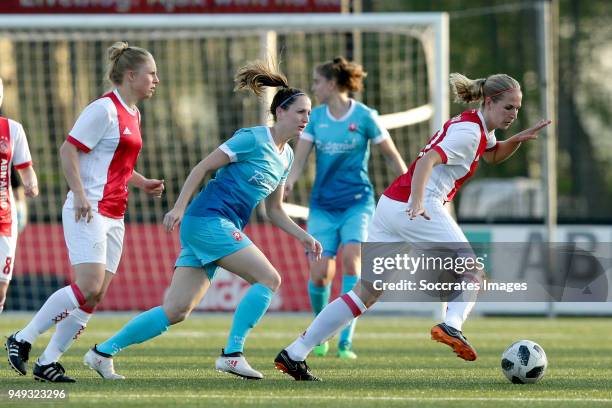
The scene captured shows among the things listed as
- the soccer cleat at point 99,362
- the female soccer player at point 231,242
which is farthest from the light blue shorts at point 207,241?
the soccer cleat at point 99,362

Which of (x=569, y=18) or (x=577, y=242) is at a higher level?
(x=569, y=18)

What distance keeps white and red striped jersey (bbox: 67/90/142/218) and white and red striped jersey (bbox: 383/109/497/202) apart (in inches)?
61.7

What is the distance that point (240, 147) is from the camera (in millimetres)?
7504

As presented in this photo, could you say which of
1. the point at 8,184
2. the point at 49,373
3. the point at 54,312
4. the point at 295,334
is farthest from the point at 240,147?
the point at 295,334

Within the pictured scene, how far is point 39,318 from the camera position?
7.51 m

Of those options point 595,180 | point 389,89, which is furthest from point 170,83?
point 595,180

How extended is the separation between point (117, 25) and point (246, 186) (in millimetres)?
6838

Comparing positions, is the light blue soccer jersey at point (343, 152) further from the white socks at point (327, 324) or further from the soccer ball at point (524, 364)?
the soccer ball at point (524, 364)

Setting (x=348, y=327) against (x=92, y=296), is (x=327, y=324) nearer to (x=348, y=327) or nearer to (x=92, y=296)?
(x=92, y=296)

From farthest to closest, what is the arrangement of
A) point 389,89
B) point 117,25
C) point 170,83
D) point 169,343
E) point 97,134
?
point 170,83
point 389,89
point 117,25
point 169,343
point 97,134

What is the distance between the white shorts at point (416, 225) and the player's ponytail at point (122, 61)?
1.65m

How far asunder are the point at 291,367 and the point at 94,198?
1.47 meters

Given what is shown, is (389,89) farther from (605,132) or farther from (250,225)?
(605,132)

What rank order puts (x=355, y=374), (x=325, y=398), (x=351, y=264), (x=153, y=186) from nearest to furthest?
(x=325, y=398) → (x=153, y=186) → (x=355, y=374) → (x=351, y=264)
